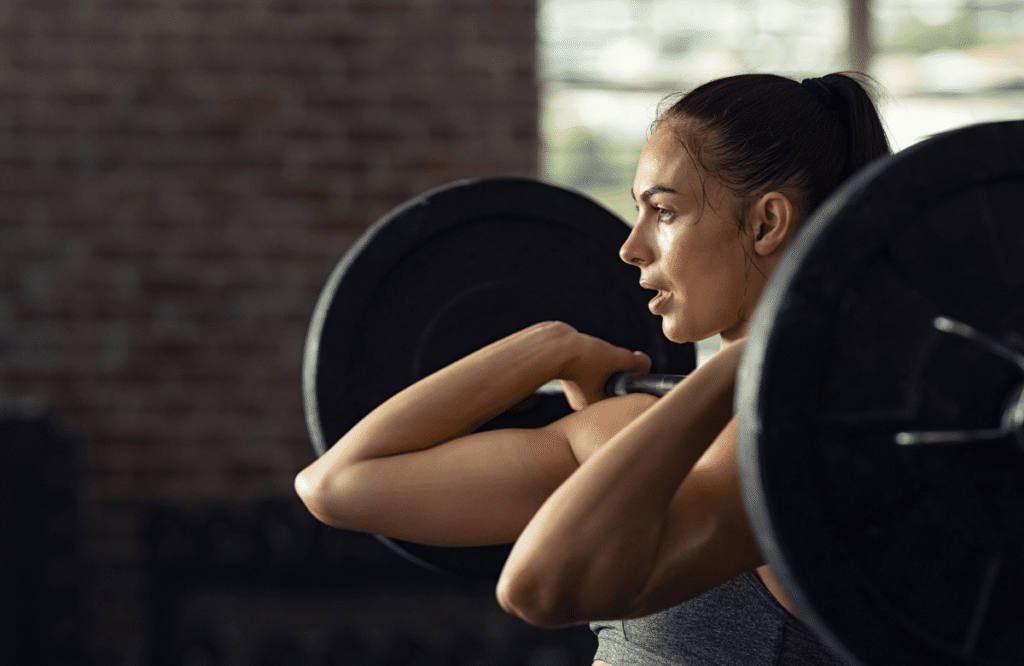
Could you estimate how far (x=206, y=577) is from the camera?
7.36 ft

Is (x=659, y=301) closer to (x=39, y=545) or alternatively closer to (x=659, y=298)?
(x=659, y=298)

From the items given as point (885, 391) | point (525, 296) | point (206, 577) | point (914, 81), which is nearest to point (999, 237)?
point (885, 391)

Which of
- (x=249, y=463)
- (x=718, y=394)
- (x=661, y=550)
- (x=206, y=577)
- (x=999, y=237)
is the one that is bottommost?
(x=206, y=577)

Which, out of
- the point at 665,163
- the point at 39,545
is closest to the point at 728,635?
the point at 665,163

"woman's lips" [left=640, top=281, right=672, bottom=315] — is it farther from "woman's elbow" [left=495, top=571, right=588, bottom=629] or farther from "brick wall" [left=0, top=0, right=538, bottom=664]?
"brick wall" [left=0, top=0, right=538, bottom=664]

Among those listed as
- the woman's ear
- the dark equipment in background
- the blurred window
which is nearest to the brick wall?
the dark equipment in background

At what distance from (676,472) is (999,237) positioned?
23cm

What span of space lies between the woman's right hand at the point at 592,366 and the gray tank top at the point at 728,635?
0.20 meters

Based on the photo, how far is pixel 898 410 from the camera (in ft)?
1.65

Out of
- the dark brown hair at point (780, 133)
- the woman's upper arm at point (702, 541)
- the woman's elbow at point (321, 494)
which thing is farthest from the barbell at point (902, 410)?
the woman's elbow at point (321, 494)

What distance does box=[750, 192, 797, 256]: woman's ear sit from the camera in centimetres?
73

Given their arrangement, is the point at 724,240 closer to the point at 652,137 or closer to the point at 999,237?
the point at 652,137

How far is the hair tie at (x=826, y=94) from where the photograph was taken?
774 millimetres

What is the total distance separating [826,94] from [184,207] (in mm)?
1983
